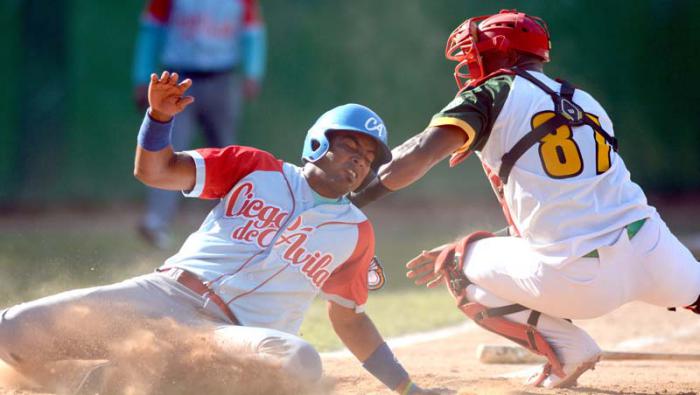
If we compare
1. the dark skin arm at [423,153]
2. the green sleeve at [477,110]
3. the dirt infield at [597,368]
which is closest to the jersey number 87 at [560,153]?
the green sleeve at [477,110]

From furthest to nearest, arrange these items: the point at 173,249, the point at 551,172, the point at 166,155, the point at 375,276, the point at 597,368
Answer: the point at 173,249, the point at 597,368, the point at 375,276, the point at 551,172, the point at 166,155

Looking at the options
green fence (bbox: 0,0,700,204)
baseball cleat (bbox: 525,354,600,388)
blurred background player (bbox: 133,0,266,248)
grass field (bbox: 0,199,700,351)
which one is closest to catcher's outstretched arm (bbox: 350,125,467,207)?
baseball cleat (bbox: 525,354,600,388)

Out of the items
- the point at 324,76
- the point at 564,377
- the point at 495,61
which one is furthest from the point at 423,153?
the point at 324,76

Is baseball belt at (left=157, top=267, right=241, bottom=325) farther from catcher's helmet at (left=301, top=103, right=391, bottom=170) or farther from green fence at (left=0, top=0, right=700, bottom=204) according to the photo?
green fence at (left=0, top=0, right=700, bottom=204)

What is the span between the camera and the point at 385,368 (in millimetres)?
4520

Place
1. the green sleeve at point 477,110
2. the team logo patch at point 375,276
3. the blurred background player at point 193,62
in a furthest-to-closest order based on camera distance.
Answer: the blurred background player at point 193,62 < the team logo patch at point 375,276 < the green sleeve at point 477,110

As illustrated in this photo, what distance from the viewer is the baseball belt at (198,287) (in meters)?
4.32

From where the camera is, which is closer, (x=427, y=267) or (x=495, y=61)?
(x=495, y=61)

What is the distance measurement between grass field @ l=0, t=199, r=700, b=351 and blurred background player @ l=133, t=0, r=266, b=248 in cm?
48

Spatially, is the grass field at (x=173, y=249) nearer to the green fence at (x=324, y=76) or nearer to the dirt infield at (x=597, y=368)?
the dirt infield at (x=597, y=368)

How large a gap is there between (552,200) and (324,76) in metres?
10.2

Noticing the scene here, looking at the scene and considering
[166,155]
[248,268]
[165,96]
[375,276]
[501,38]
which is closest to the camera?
[165,96]

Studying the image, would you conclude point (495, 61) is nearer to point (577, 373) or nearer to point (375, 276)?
point (375, 276)

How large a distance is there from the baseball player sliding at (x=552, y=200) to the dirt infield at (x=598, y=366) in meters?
0.43
